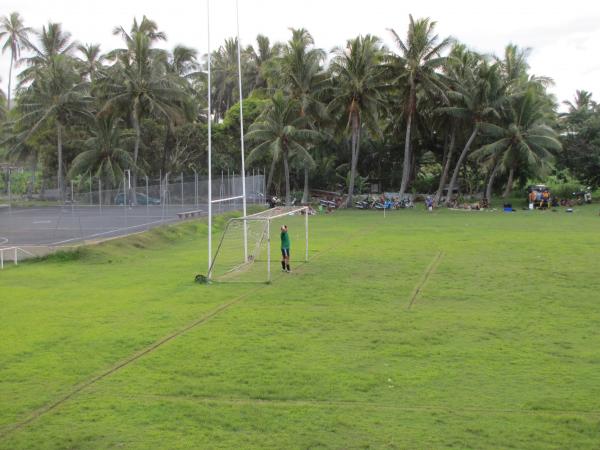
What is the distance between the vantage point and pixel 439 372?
1010 cm

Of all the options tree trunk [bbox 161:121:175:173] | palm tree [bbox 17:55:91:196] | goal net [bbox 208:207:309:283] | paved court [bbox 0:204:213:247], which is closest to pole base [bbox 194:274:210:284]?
goal net [bbox 208:207:309:283]

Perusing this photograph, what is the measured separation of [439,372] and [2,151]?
2970 inches

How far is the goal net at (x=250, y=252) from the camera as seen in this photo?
19.4 meters

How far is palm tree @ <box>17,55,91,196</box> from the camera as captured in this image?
5331 cm

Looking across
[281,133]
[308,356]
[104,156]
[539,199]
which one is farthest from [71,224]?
[539,199]

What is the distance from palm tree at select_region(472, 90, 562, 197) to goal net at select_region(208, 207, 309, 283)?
24.7 m

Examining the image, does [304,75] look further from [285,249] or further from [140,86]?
[285,249]

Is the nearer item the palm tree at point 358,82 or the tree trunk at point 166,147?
the palm tree at point 358,82

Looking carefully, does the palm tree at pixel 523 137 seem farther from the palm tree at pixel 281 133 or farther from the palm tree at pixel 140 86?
the palm tree at pixel 140 86

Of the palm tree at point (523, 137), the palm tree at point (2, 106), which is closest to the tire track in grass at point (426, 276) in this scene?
the palm tree at point (523, 137)

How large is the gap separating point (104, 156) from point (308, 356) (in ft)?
146

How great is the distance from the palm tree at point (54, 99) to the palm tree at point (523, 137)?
A: 30639 mm

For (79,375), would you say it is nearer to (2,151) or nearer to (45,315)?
(45,315)

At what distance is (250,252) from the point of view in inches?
934
